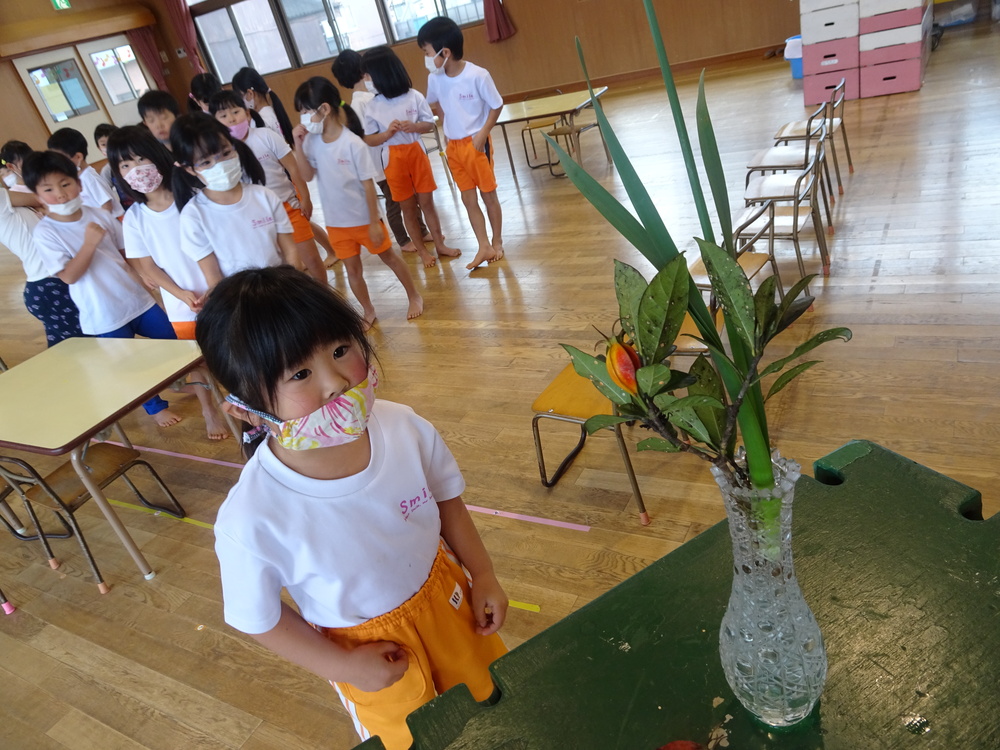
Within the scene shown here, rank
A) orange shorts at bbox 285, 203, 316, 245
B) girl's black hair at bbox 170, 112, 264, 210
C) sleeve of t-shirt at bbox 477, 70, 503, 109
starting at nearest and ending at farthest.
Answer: girl's black hair at bbox 170, 112, 264, 210, orange shorts at bbox 285, 203, 316, 245, sleeve of t-shirt at bbox 477, 70, 503, 109

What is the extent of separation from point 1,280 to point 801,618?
852 cm

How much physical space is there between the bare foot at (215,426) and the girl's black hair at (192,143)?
114cm

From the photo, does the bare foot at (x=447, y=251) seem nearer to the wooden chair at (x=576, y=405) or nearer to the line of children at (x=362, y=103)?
the line of children at (x=362, y=103)

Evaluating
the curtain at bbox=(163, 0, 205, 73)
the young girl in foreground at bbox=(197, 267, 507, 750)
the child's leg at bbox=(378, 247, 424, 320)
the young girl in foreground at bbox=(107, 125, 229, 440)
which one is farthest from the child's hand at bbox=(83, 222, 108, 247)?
the curtain at bbox=(163, 0, 205, 73)

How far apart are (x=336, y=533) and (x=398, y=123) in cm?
349

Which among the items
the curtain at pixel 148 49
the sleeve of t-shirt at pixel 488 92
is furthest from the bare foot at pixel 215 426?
the curtain at pixel 148 49

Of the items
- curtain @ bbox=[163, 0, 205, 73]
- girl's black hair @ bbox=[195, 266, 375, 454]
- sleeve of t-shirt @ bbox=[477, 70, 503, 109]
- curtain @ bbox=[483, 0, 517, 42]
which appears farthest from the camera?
curtain @ bbox=[163, 0, 205, 73]

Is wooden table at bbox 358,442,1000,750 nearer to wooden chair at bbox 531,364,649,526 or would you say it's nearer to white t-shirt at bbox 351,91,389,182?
wooden chair at bbox 531,364,649,526

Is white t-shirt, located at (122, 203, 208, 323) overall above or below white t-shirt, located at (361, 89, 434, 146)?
below

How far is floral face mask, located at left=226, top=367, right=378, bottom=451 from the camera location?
105 centimetres

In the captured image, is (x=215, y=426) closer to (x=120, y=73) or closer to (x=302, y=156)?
(x=302, y=156)

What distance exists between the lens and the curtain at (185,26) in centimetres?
1077

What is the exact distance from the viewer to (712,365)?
0.69 metres

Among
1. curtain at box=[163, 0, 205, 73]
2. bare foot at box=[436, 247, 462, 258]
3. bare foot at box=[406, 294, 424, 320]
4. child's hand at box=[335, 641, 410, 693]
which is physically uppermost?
curtain at box=[163, 0, 205, 73]
